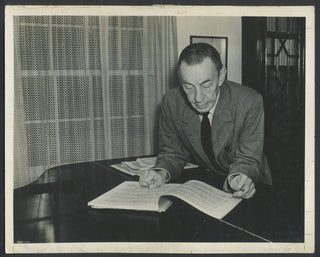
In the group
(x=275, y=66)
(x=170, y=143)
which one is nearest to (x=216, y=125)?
(x=170, y=143)

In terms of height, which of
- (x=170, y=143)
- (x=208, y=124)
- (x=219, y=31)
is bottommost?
(x=170, y=143)

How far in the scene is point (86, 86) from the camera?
9.36 feet

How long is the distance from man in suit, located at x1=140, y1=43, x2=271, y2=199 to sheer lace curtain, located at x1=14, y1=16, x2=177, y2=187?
1290 mm

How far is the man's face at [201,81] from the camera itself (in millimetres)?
1412

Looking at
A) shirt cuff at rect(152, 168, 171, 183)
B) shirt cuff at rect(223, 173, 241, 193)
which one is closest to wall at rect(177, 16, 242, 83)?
shirt cuff at rect(152, 168, 171, 183)

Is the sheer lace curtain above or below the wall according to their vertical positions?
below

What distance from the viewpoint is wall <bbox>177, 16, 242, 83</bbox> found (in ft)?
10.1

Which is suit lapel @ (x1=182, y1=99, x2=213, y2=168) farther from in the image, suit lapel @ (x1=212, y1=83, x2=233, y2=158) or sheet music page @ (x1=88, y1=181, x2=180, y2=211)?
sheet music page @ (x1=88, y1=181, x2=180, y2=211)

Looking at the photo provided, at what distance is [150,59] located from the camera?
305 centimetres

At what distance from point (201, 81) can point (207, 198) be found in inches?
21.4

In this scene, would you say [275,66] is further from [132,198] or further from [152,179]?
[132,198]

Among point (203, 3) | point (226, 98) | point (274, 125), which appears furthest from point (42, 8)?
point (274, 125)

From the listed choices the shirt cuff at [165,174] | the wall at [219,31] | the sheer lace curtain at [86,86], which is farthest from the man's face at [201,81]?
the wall at [219,31]

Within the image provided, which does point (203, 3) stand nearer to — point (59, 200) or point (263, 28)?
point (59, 200)
